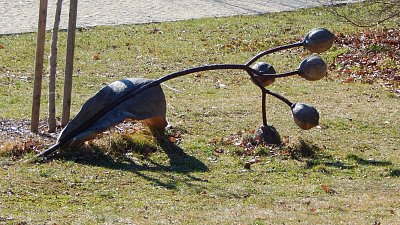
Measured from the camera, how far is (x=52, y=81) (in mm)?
11234

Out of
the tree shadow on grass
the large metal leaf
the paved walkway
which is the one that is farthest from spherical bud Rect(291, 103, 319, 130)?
the paved walkway

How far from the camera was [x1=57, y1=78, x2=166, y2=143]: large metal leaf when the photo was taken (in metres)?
10.2

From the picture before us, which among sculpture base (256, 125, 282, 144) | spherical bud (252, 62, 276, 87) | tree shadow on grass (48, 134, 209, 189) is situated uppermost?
spherical bud (252, 62, 276, 87)

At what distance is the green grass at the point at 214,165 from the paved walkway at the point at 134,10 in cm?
469

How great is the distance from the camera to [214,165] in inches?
407

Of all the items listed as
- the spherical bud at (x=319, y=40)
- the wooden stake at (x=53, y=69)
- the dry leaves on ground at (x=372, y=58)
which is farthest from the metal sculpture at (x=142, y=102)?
the dry leaves on ground at (x=372, y=58)

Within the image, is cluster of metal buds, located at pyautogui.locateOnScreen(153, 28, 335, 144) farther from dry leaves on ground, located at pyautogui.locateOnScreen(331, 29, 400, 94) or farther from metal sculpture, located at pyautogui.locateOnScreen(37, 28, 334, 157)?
dry leaves on ground, located at pyautogui.locateOnScreen(331, 29, 400, 94)

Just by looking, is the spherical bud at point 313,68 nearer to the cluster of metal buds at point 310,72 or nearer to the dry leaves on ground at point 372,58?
the cluster of metal buds at point 310,72

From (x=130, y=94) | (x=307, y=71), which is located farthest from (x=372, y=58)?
(x=130, y=94)

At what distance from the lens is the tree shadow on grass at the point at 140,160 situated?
981 centimetres

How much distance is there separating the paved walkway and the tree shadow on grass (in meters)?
11.2

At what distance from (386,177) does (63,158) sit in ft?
11.1

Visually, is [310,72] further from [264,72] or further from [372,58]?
[372,58]

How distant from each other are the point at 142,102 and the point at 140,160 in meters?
0.65
